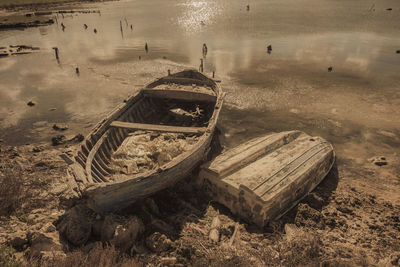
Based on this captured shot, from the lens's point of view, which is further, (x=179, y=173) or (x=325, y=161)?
(x=325, y=161)

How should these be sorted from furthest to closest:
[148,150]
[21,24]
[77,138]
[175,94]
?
[21,24] → [175,94] → [77,138] → [148,150]

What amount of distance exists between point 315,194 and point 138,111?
8544 mm

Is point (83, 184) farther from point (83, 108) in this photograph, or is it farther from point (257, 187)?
point (83, 108)

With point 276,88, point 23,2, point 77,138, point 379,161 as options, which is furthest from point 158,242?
point 23,2

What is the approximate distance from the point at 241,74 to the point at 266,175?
14279 millimetres

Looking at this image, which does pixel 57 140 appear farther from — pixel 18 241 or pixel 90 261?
pixel 90 261

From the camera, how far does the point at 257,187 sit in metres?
7.94

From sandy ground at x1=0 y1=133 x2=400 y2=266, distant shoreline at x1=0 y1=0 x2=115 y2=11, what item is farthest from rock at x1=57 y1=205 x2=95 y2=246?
distant shoreline at x1=0 y1=0 x2=115 y2=11

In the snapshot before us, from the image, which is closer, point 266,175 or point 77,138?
point 266,175

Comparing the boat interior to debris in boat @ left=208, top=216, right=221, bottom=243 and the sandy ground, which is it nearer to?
the sandy ground

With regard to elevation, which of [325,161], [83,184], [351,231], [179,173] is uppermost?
[83,184]

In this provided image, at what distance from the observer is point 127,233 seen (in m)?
6.62

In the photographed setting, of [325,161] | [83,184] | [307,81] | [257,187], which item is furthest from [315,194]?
[307,81]

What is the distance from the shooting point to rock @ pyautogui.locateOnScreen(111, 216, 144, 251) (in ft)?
21.2
